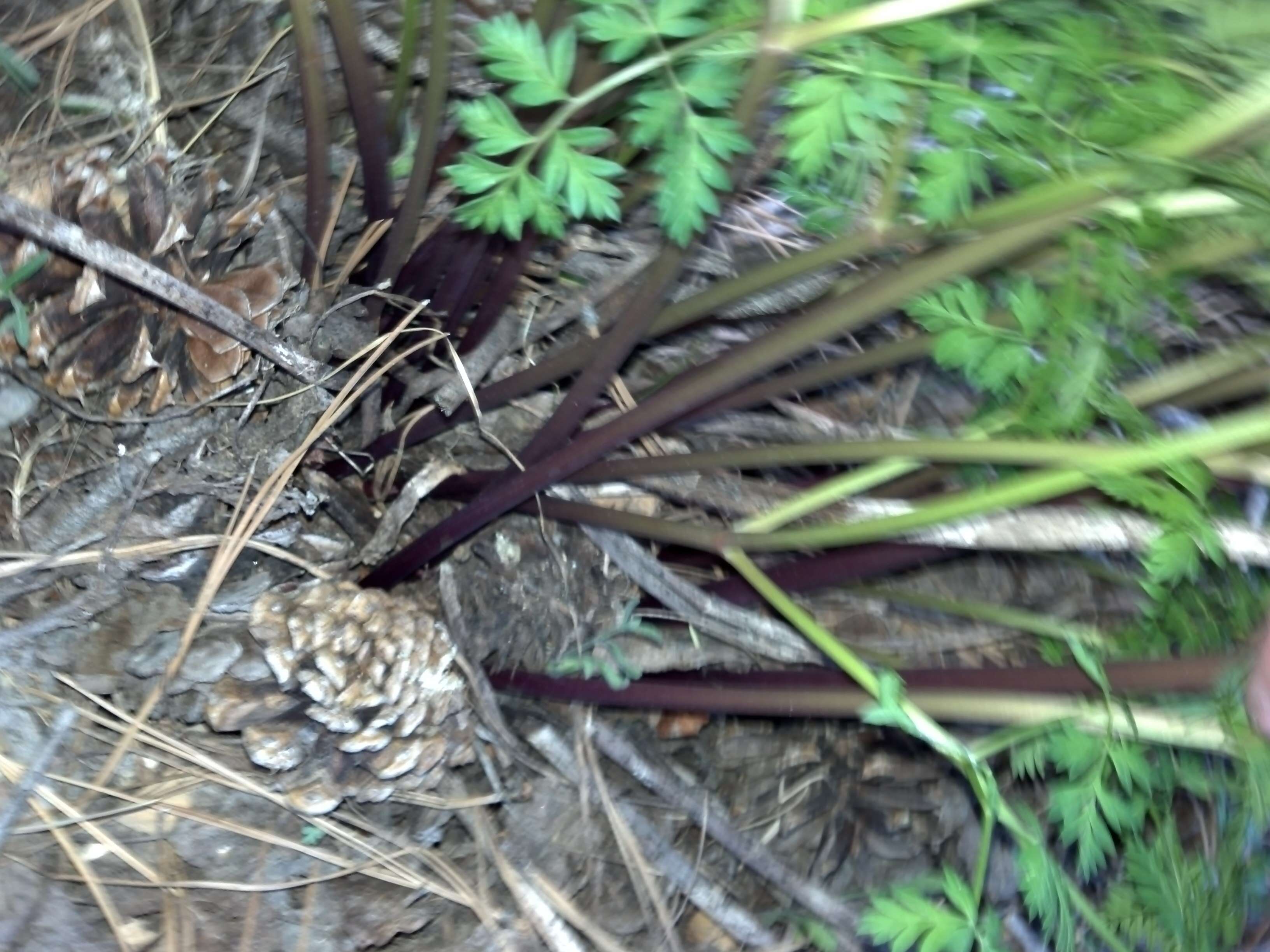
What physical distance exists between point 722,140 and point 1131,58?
0.35m

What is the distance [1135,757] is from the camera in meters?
1.00

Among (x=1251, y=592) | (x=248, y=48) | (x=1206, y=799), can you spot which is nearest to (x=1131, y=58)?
(x=1251, y=592)

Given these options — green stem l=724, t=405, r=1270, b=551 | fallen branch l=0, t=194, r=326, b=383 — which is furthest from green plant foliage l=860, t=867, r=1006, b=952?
fallen branch l=0, t=194, r=326, b=383

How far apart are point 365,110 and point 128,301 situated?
0.35m

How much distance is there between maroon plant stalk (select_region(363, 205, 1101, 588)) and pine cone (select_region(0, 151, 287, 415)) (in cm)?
32

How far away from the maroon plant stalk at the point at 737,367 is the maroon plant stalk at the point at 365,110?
38 cm

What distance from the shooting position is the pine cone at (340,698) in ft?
Result: 3.93

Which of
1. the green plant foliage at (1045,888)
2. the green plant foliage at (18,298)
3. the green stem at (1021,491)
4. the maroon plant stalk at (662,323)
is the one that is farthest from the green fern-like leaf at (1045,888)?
the green plant foliage at (18,298)

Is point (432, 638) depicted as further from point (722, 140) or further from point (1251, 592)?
point (1251, 592)

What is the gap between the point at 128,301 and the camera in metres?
1.17

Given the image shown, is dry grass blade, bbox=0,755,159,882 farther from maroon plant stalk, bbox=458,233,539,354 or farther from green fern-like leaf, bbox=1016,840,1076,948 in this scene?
green fern-like leaf, bbox=1016,840,1076,948

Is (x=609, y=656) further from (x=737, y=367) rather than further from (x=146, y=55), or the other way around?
(x=146, y=55)

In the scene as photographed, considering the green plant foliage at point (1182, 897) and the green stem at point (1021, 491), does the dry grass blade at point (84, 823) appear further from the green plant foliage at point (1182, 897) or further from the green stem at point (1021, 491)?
the green plant foliage at point (1182, 897)

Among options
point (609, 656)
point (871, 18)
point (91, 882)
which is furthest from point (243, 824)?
point (871, 18)
